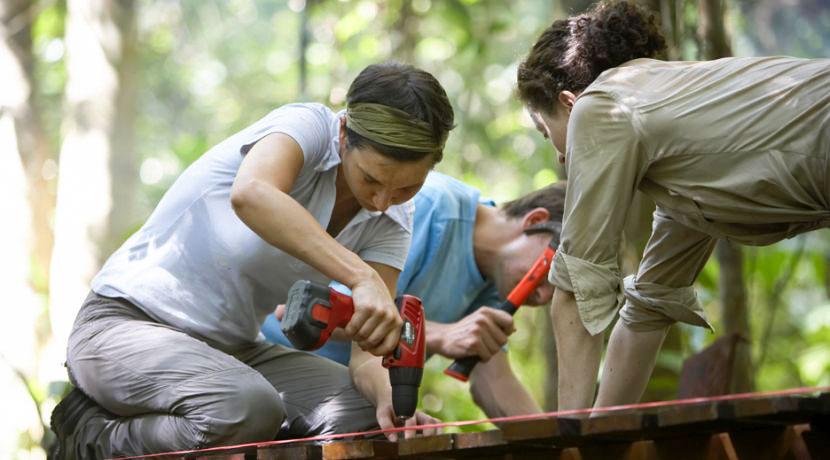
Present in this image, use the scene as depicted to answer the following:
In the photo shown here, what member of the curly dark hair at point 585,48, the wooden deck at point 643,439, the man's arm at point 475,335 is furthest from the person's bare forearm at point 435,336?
the wooden deck at point 643,439

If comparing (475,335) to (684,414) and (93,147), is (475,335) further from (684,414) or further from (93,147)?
(93,147)

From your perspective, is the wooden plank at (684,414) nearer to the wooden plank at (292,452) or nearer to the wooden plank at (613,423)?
the wooden plank at (613,423)

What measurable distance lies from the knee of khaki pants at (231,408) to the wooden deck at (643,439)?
15cm

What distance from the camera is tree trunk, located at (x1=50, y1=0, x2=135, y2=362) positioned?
826 centimetres

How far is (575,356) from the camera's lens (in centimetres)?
313

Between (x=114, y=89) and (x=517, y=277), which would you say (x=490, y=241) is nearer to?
(x=517, y=277)

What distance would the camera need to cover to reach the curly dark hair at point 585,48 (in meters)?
3.25

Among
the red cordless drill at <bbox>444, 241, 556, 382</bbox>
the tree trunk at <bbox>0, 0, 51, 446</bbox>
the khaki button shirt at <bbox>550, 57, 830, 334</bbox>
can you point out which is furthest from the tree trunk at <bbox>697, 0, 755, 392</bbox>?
the tree trunk at <bbox>0, 0, 51, 446</bbox>

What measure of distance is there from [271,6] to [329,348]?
1491cm

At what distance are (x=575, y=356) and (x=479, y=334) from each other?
106 cm

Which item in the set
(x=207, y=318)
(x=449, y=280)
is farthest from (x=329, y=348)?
(x=207, y=318)

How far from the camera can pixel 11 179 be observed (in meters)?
8.98

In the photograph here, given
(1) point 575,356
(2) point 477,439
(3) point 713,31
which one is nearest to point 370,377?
(1) point 575,356

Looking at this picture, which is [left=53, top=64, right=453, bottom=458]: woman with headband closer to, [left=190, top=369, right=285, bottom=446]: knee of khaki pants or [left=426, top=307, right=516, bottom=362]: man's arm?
[left=190, top=369, right=285, bottom=446]: knee of khaki pants
